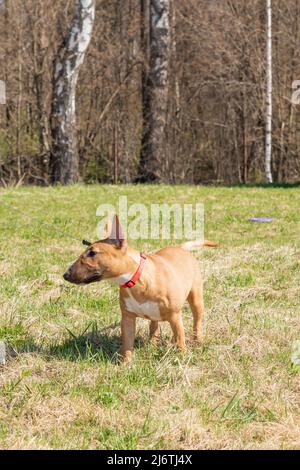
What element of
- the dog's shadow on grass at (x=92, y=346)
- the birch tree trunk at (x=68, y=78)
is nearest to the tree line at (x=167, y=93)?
the birch tree trunk at (x=68, y=78)

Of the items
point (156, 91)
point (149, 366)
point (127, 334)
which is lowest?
point (149, 366)

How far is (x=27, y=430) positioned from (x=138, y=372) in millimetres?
906

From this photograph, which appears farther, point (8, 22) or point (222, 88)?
point (222, 88)

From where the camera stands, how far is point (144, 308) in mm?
4250

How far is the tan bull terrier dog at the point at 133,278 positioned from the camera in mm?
4141

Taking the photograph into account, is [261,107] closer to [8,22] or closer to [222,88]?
[222,88]

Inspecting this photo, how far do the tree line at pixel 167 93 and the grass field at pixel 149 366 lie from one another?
11820mm

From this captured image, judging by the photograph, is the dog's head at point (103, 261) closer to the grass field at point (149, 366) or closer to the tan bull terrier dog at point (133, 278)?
the tan bull terrier dog at point (133, 278)

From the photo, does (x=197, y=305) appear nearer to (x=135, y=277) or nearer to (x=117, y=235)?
(x=135, y=277)

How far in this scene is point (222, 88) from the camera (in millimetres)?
22453

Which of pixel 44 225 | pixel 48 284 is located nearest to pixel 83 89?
pixel 44 225

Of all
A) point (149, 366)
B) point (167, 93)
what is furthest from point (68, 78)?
point (149, 366)

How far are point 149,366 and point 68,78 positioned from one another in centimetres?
1209

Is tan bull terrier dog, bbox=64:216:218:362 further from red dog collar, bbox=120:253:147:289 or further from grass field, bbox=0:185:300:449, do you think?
grass field, bbox=0:185:300:449
